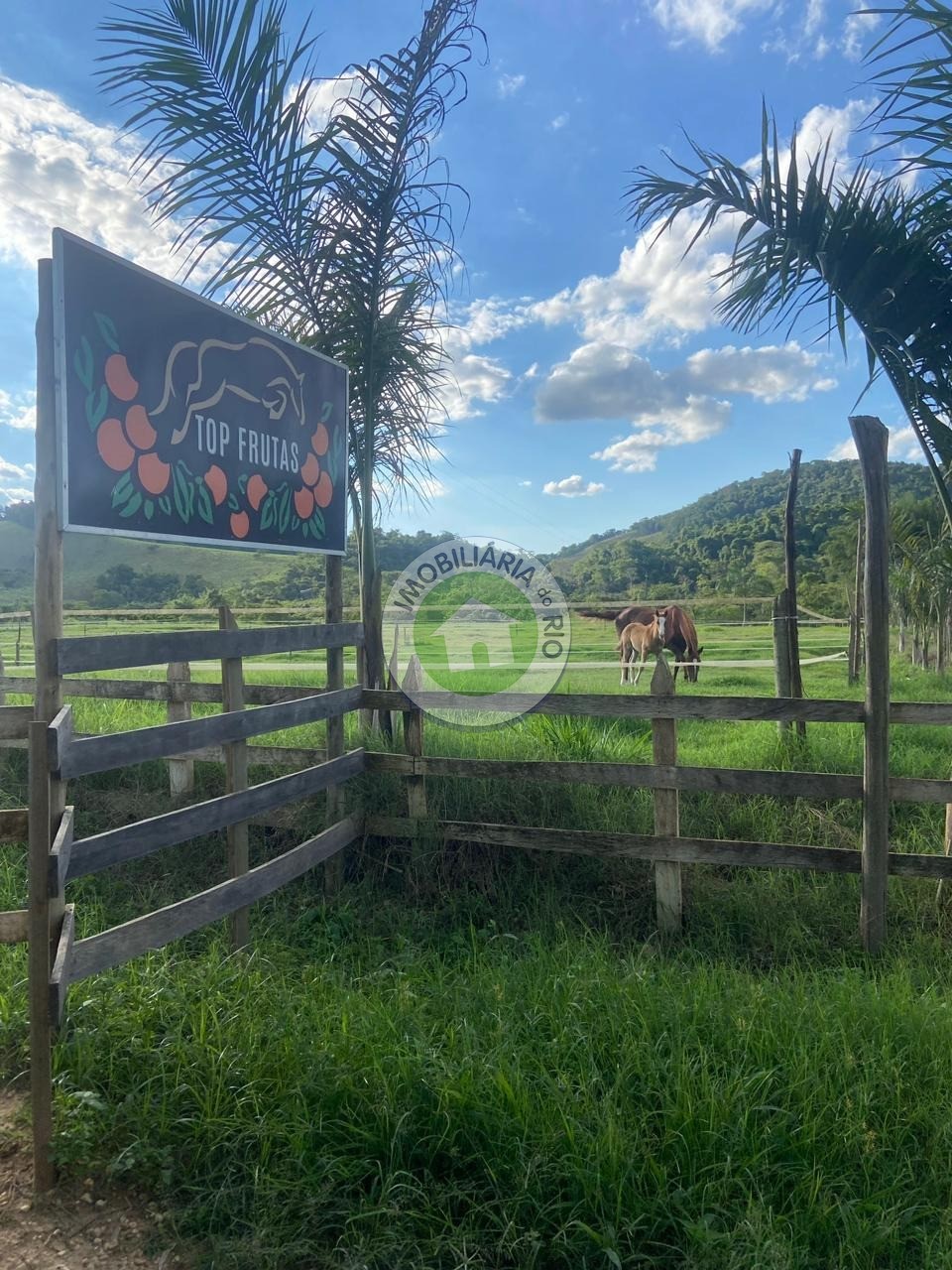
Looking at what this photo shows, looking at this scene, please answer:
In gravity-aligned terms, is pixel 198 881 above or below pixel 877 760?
below

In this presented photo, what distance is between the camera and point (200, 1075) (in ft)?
8.30

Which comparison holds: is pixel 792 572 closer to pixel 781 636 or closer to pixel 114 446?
pixel 781 636

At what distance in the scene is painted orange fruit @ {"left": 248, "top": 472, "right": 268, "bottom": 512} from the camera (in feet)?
13.4

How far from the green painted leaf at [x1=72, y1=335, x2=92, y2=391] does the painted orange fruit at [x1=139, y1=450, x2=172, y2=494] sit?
378 mm

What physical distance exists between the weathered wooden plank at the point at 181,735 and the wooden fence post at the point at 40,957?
230mm

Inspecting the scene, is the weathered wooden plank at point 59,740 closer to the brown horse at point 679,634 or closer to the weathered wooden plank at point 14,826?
the weathered wooden plank at point 14,826

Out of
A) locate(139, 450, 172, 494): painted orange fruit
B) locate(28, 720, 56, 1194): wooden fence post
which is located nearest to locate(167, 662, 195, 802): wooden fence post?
locate(139, 450, 172, 494): painted orange fruit

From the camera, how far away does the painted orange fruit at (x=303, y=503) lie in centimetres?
453

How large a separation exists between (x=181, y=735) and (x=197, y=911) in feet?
2.63

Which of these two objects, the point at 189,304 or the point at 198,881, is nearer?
the point at 189,304

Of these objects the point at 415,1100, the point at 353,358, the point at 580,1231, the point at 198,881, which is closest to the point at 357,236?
the point at 353,358

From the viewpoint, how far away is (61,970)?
2.49m

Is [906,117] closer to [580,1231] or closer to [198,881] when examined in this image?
[580,1231]

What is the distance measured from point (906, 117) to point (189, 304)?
368 centimetres
